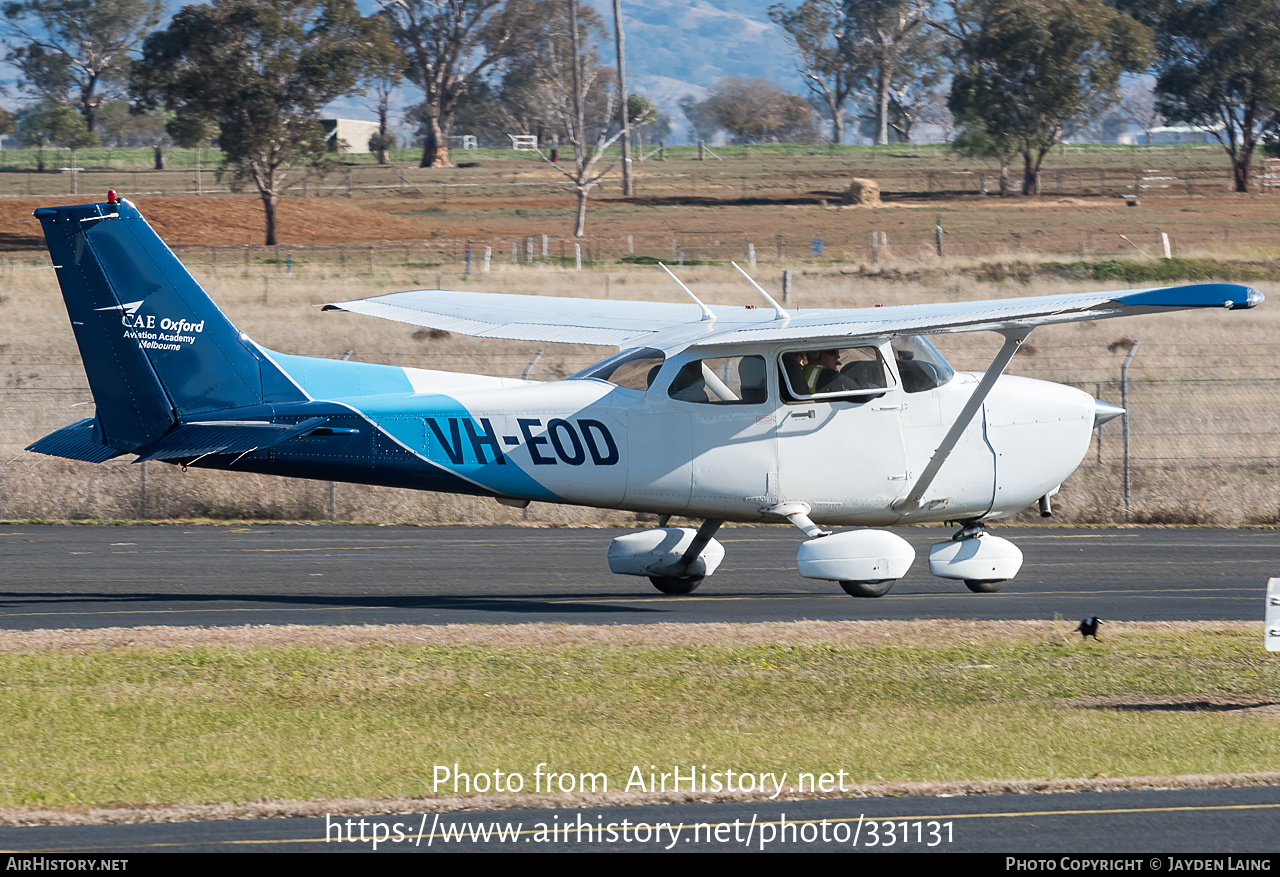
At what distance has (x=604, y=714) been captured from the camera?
980cm

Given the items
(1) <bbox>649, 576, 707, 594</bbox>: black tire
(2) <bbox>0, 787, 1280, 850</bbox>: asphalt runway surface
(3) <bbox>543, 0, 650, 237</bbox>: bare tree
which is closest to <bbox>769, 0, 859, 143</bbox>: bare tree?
(3) <bbox>543, 0, 650, 237</bbox>: bare tree

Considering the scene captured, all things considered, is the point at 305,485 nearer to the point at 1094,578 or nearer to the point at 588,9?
the point at 1094,578

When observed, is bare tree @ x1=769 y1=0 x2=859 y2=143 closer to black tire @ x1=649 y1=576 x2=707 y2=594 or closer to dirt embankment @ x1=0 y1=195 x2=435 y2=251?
dirt embankment @ x1=0 y1=195 x2=435 y2=251

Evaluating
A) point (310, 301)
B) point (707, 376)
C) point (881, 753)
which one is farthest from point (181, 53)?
point (881, 753)

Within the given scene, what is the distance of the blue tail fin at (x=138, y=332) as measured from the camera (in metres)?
12.8

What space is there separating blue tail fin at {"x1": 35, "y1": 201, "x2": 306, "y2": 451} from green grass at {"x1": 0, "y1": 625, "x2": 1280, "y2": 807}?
2.55 m

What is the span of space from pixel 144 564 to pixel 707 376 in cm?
740

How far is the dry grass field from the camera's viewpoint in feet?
73.0

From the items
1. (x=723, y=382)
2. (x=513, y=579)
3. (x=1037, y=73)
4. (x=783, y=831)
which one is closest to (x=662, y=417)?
(x=723, y=382)

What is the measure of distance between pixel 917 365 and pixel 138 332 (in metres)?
7.07

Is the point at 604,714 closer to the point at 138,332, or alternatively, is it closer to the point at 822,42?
the point at 138,332

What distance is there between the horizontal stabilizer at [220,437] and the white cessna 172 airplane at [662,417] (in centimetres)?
2

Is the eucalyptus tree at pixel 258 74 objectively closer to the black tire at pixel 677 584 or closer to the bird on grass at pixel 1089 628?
the black tire at pixel 677 584

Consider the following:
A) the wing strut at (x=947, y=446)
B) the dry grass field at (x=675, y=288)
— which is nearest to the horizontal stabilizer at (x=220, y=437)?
the wing strut at (x=947, y=446)
